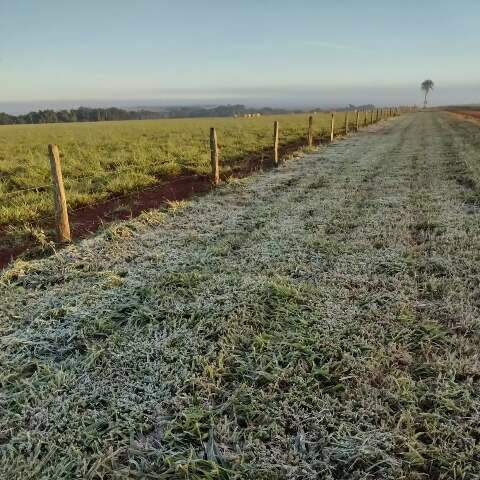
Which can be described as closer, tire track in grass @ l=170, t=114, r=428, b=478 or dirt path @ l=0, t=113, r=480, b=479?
dirt path @ l=0, t=113, r=480, b=479

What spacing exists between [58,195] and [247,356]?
191 inches

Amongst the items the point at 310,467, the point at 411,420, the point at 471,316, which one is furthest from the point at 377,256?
the point at 310,467

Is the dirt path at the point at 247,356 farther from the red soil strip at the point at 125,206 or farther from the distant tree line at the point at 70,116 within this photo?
the distant tree line at the point at 70,116

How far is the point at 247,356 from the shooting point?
4012 millimetres

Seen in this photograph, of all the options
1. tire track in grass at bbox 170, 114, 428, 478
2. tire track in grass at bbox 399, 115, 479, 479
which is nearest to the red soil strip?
tire track in grass at bbox 170, 114, 428, 478

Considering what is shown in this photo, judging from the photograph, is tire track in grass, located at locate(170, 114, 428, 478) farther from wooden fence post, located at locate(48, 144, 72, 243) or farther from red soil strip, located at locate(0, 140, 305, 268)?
red soil strip, located at locate(0, 140, 305, 268)

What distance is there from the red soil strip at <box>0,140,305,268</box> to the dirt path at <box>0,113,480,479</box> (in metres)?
1.15

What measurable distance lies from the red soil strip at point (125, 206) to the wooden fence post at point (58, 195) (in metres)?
0.39

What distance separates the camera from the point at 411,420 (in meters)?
3.22

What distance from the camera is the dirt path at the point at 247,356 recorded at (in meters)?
3.00

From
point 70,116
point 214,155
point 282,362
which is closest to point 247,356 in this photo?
point 282,362

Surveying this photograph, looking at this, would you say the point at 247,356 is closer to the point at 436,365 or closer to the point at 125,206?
the point at 436,365

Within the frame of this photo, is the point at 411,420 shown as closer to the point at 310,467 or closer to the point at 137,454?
the point at 310,467

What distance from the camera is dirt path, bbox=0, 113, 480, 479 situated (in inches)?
118
